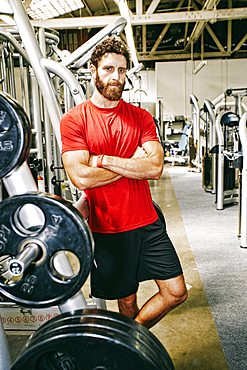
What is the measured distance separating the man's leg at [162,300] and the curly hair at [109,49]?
3.41 ft

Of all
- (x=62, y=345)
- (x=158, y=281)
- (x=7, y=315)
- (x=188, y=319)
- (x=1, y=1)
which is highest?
(x=1, y=1)

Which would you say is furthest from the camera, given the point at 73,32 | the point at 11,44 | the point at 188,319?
the point at 73,32

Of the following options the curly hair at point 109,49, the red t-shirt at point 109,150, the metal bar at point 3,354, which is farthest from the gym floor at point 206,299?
the curly hair at point 109,49

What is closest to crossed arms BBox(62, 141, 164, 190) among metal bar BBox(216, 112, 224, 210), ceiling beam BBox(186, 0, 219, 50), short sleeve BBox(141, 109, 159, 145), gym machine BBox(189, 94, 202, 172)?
short sleeve BBox(141, 109, 159, 145)

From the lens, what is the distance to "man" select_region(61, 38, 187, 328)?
138 cm

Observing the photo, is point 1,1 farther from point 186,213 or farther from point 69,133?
point 186,213

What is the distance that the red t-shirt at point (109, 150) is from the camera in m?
1.38

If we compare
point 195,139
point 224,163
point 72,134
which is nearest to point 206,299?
point 72,134

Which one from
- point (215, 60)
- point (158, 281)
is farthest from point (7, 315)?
point (215, 60)

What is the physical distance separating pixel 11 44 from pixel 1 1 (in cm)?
133

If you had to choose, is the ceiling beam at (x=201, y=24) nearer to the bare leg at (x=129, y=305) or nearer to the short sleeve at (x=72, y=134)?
the short sleeve at (x=72, y=134)

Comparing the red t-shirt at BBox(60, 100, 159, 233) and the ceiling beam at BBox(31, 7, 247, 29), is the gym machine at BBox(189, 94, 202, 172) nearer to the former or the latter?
the ceiling beam at BBox(31, 7, 247, 29)

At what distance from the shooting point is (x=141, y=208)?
1446 mm

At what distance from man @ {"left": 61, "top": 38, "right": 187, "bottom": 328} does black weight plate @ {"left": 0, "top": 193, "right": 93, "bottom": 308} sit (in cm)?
61
